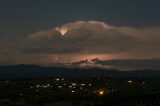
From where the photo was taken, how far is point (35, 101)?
18050cm

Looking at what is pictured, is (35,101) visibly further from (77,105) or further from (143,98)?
(143,98)

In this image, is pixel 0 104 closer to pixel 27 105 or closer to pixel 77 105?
pixel 27 105

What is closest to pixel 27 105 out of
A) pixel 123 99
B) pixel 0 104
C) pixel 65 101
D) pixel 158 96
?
pixel 0 104

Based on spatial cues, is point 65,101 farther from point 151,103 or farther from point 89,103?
point 151,103

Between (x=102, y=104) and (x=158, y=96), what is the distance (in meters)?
23.3

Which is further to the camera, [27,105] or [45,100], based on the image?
[45,100]

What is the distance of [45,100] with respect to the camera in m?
185

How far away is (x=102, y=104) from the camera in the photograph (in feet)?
507

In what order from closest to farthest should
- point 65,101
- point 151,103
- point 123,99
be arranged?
1. point 151,103
2. point 123,99
3. point 65,101

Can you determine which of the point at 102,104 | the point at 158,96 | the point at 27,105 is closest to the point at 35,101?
the point at 27,105

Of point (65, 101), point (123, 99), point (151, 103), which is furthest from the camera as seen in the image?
point (65, 101)

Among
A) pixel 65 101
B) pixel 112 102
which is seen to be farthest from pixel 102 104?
pixel 65 101

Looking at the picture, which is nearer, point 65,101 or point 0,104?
point 0,104

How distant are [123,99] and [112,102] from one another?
719cm
